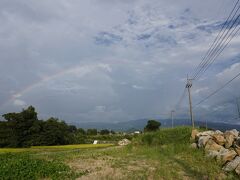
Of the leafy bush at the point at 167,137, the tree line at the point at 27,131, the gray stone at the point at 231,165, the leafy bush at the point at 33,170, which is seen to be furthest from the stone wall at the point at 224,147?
the tree line at the point at 27,131

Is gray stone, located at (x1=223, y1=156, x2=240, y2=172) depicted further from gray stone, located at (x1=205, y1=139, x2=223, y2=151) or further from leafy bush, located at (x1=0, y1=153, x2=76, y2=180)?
leafy bush, located at (x1=0, y1=153, x2=76, y2=180)

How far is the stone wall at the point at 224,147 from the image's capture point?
55.7ft

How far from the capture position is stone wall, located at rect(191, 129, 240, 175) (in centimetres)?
1697

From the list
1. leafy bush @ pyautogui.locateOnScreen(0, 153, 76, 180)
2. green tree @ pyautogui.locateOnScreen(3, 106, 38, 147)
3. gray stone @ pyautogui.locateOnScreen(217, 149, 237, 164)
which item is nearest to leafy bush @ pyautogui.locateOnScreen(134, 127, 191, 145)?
gray stone @ pyautogui.locateOnScreen(217, 149, 237, 164)

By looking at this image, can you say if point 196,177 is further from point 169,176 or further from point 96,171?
point 96,171

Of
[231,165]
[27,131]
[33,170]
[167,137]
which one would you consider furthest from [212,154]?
[27,131]

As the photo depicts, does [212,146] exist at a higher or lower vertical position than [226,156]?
higher

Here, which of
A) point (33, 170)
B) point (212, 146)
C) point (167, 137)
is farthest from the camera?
point (167, 137)

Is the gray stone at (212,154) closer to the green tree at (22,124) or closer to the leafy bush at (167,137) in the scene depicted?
the leafy bush at (167,137)

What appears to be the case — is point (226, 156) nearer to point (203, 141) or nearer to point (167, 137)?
point (203, 141)

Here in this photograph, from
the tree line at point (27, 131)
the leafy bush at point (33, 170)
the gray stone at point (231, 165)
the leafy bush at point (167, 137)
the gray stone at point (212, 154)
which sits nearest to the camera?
the leafy bush at point (33, 170)

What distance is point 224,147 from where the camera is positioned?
22.3 m

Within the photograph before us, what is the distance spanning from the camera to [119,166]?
1877cm

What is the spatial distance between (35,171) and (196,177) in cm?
756
